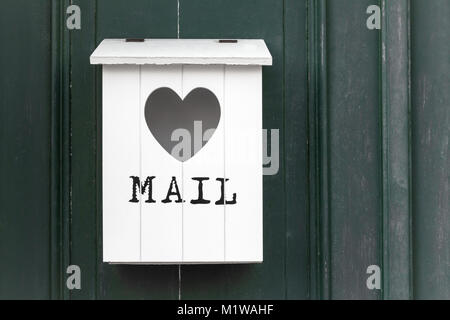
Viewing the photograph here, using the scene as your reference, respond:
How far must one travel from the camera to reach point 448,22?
2312 mm

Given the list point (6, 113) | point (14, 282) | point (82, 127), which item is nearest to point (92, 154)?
point (82, 127)

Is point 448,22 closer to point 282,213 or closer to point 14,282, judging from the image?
point 282,213

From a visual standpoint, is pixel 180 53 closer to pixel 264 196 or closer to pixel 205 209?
pixel 205 209

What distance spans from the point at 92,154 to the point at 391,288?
45.7 inches

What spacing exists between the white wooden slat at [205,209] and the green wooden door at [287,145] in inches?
10.8

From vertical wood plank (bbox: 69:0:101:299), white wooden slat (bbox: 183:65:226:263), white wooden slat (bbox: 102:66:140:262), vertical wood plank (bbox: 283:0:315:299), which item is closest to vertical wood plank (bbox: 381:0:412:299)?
vertical wood plank (bbox: 283:0:315:299)

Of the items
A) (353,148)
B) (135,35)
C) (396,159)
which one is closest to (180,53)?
(135,35)

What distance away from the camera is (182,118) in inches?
84.0

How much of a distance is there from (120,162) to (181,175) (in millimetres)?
200

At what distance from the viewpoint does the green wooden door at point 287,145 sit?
2.31 metres

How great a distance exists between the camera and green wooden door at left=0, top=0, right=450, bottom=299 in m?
2.31

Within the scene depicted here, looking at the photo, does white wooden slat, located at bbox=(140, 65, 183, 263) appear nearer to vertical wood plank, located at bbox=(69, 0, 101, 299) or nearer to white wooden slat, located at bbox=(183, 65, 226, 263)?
white wooden slat, located at bbox=(183, 65, 226, 263)

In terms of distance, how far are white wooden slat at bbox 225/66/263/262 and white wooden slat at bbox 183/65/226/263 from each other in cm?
2

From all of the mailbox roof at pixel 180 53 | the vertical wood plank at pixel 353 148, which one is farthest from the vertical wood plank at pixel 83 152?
the vertical wood plank at pixel 353 148
